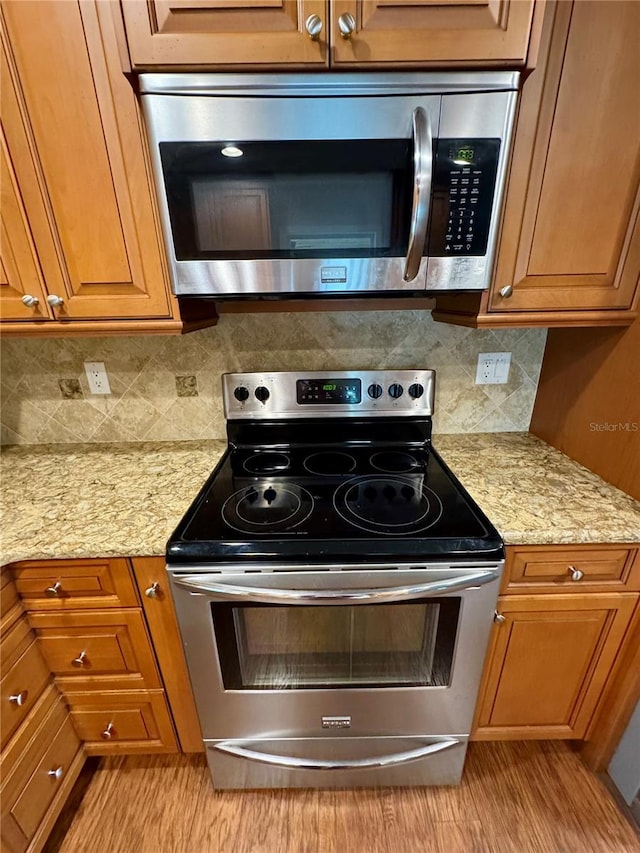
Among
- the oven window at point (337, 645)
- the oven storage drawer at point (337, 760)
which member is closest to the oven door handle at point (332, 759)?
the oven storage drawer at point (337, 760)

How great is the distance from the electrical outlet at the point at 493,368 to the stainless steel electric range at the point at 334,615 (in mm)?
375

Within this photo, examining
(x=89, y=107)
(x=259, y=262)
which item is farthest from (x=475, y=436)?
(x=89, y=107)

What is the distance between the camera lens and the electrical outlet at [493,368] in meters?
1.42

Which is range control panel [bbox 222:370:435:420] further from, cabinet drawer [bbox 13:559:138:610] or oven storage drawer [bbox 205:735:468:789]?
oven storage drawer [bbox 205:735:468:789]

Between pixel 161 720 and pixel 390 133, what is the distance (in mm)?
1725

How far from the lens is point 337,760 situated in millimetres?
1176

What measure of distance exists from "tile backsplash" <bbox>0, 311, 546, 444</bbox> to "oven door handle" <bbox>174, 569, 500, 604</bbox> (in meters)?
0.67

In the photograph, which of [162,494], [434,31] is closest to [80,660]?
[162,494]

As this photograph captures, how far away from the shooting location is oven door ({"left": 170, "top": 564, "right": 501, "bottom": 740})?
3.10ft

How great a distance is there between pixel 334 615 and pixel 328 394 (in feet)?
2.37

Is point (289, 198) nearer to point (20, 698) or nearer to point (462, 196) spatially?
point (462, 196)

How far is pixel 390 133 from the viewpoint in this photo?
2.82ft

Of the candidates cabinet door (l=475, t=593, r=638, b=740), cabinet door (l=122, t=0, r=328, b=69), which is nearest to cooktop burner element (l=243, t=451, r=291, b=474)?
cabinet door (l=475, t=593, r=638, b=740)

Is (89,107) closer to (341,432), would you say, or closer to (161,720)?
(341,432)
